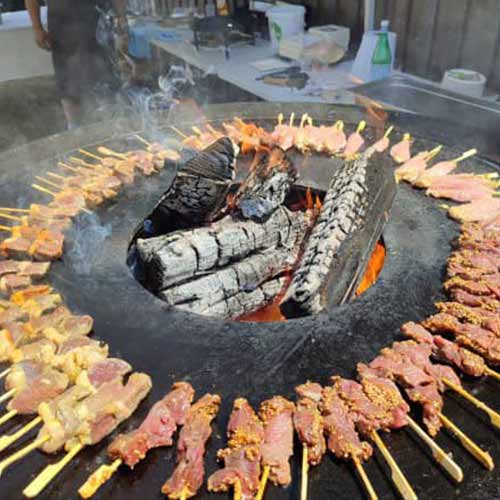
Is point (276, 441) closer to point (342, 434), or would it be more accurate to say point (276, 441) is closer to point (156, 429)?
point (342, 434)

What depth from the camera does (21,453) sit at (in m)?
2.11

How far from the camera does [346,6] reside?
9.25 meters

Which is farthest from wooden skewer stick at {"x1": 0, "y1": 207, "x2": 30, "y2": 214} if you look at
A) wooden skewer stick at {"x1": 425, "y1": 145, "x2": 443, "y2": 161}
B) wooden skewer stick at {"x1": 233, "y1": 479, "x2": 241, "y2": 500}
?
wooden skewer stick at {"x1": 425, "y1": 145, "x2": 443, "y2": 161}

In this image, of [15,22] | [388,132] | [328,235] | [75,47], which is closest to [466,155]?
[388,132]

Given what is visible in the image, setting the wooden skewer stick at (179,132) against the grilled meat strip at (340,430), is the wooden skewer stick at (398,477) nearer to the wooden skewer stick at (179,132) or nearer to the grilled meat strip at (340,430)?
the grilled meat strip at (340,430)

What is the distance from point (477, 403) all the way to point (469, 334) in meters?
0.48

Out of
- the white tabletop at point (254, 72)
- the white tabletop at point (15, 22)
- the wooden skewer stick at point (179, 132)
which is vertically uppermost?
the white tabletop at point (15, 22)

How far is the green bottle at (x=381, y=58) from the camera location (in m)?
7.40

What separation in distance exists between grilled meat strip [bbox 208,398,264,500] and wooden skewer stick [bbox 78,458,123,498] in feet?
1.35

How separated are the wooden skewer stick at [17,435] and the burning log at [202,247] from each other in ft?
4.09

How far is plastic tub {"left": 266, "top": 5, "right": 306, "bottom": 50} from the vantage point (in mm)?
9133

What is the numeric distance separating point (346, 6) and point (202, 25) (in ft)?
8.78

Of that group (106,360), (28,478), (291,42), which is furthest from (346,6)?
(28,478)

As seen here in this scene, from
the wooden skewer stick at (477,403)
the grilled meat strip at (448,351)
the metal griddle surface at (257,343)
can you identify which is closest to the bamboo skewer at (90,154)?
the metal griddle surface at (257,343)
